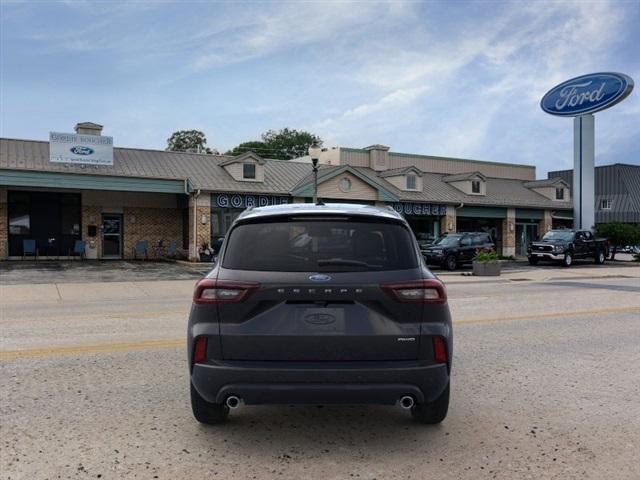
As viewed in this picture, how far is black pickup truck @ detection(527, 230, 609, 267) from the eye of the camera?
29.9 m

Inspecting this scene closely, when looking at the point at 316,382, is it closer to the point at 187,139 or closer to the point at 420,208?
the point at 420,208

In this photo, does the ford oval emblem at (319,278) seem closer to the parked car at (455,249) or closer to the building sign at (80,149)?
the parked car at (455,249)

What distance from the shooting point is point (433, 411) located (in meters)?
4.63

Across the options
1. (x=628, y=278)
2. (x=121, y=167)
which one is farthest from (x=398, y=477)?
(x=121, y=167)

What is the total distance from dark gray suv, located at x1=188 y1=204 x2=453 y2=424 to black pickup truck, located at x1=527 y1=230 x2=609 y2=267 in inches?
1100

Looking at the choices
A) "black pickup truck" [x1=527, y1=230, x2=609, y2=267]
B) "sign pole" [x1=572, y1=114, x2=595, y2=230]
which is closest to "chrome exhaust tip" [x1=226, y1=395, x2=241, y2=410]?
"black pickup truck" [x1=527, y1=230, x2=609, y2=267]

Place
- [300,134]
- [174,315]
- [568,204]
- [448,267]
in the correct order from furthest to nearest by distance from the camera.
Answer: [300,134] → [568,204] → [448,267] → [174,315]

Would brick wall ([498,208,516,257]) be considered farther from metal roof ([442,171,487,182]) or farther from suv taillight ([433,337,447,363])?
suv taillight ([433,337,447,363])

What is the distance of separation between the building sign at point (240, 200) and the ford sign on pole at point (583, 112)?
60.9 ft

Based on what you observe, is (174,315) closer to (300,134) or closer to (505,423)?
(505,423)

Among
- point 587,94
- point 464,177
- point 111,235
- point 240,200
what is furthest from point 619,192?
point 111,235

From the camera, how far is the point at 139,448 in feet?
13.8

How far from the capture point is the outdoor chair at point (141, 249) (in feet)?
97.2

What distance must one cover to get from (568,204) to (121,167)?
29.9 m
